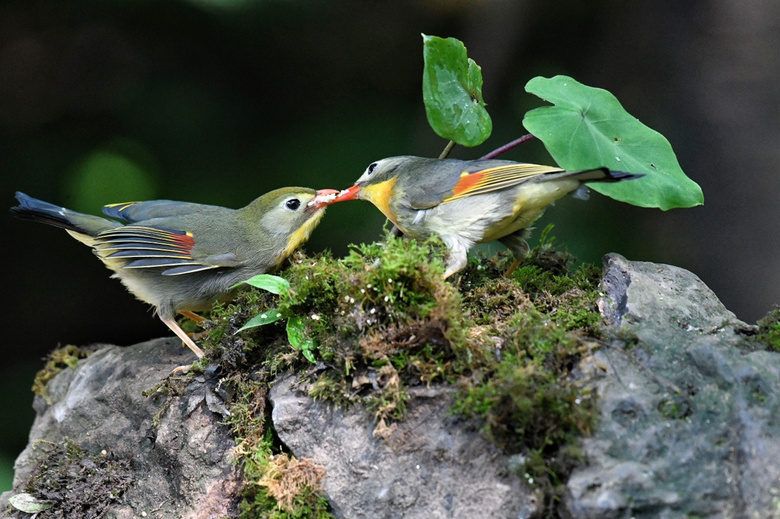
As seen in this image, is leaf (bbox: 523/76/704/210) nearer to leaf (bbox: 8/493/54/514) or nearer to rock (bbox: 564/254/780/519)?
rock (bbox: 564/254/780/519)

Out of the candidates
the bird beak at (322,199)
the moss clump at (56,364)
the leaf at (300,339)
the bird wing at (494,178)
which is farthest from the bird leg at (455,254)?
the moss clump at (56,364)

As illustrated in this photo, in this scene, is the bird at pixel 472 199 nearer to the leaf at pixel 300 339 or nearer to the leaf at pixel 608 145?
the leaf at pixel 608 145

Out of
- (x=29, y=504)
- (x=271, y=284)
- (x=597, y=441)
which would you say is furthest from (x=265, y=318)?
(x=597, y=441)

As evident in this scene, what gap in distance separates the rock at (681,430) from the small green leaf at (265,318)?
1.46m

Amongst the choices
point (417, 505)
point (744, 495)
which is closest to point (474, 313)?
point (417, 505)

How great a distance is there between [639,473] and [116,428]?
267 centimetres

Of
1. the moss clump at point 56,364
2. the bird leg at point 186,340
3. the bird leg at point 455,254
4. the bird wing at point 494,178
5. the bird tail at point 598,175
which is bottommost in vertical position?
the moss clump at point 56,364

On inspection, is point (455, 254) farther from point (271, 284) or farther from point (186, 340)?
point (186, 340)

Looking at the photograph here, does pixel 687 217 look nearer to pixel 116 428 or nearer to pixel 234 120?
pixel 234 120

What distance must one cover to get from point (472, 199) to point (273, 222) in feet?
4.41

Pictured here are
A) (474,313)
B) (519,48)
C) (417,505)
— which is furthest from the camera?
(519,48)

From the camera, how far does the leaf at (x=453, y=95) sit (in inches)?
144

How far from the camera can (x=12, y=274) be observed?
6246 mm

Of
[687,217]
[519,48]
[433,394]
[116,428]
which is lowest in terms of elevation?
[116,428]
